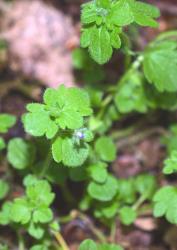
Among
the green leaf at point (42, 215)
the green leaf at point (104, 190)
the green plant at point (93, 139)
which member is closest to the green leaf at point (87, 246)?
the green plant at point (93, 139)

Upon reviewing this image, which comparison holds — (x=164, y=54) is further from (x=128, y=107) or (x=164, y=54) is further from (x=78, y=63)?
(x=78, y=63)

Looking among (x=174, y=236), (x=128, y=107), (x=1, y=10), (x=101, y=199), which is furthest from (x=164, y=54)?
(x=1, y=10)

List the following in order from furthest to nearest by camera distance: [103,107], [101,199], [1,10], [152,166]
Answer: [1,10] < [152,166] < [103,107] < [101,199]

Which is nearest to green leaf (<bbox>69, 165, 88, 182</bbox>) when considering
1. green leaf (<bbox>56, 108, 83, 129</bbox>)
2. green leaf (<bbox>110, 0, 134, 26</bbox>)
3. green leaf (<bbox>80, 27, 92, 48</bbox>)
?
green leaf (<bbox>56, 108, 83, 129</bbox>)

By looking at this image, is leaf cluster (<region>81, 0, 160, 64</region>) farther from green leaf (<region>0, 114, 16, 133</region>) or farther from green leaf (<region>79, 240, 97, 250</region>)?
green leaf (<region>79, 240, 97, 250</region>)

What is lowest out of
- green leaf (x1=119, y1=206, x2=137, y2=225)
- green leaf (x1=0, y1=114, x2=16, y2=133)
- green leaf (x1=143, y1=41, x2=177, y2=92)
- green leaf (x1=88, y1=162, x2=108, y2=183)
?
green leaf (x1=119, y1=206, x2=137, y2=225)

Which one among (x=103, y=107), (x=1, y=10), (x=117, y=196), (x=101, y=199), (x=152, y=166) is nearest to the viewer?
(x=101, y=199)

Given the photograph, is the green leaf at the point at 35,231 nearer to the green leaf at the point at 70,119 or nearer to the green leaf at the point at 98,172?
the green leaf at the point at 98,172
